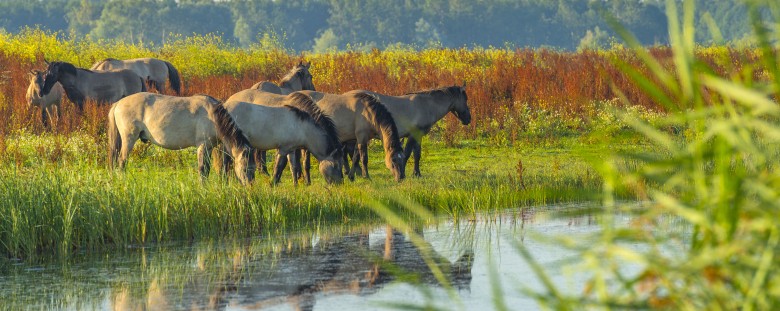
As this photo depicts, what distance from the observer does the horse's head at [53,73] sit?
865 inches

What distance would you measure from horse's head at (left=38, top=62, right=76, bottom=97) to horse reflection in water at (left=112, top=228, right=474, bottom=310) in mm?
12455

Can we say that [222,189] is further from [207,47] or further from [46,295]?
[207,47]

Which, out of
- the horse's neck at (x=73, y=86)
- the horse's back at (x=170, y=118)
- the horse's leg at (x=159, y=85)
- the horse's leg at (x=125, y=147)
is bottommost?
the horse's leg at (x=125, y=147)

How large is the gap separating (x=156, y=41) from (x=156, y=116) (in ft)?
309

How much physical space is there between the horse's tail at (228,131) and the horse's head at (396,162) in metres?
2.20

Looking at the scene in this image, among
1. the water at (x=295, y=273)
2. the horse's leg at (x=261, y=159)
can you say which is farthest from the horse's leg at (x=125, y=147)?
the water at (x=295, y=273)

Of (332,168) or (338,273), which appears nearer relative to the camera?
(338,273)

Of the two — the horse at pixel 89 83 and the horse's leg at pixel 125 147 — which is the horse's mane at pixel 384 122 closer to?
the horse's leg at pixel 125 147

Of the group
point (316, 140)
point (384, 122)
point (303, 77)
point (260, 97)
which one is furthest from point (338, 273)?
point (303, 77)

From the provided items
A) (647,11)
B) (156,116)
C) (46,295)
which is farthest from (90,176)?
(647,11)

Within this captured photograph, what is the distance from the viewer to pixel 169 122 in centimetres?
1523

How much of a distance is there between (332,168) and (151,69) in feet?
45.0

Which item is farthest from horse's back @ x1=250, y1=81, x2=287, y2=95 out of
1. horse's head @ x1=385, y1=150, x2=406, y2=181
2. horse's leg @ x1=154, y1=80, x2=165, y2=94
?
horse's leg @ x1=154, y1=80, x2=165, y2=94

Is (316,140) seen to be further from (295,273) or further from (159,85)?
(159,85)
